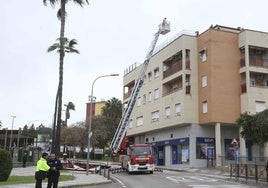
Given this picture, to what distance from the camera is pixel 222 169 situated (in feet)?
129

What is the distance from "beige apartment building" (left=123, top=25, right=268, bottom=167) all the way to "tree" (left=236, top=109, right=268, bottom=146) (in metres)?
12.9

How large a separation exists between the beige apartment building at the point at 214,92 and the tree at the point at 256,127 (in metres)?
12.9

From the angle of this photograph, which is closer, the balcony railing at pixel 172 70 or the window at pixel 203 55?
the window at pixel 203 55

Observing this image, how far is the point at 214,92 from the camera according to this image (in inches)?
1745

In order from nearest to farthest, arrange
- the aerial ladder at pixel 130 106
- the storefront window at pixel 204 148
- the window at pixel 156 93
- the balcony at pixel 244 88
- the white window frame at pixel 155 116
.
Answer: the aerial ladder at pixel 130 106 → the balcony at pixel 244 88 → the storefront window at pixel 204 148 → the white window frame at pixel 155 116 → the window at pixel 156 93

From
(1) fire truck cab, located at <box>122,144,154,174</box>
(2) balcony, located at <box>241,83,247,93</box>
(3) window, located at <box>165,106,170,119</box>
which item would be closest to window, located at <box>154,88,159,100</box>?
(3) window, located at <box>165,106,170,119</box>

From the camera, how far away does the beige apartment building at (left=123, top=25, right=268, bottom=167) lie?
44.2 metres

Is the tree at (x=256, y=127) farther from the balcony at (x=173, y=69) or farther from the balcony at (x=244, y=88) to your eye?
the balcony at (x=173, y=69)

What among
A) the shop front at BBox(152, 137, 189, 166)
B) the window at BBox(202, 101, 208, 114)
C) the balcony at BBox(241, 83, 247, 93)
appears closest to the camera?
the balcony at BBox(241, 83, 247, 93)

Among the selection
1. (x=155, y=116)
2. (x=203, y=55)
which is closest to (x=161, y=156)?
(x=155, y=116)

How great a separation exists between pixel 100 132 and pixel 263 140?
57.6 metres

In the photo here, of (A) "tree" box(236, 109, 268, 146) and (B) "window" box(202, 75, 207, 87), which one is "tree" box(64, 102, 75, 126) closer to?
(B) "window" box(202, 75, 207, 87)

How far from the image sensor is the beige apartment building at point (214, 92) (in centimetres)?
4416

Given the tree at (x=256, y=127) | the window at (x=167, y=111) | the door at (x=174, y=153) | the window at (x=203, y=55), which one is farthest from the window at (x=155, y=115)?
the tree at (x=256, y=127)
